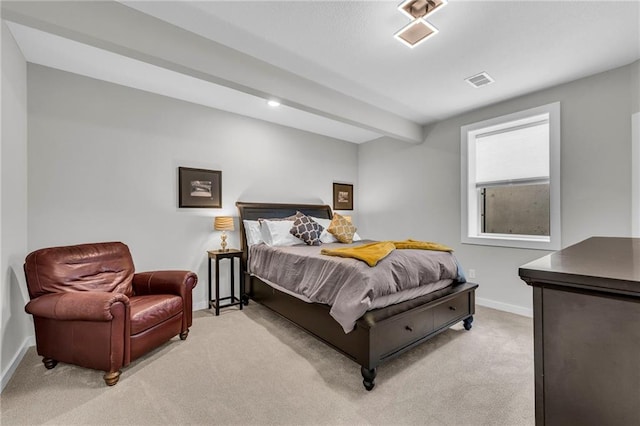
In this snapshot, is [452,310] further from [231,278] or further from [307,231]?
[231,278]

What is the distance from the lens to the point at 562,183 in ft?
10.1

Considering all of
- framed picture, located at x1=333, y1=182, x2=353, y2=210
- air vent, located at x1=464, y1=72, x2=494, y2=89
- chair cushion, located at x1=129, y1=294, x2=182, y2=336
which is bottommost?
chair cushion, located at x1=129, y1=294, x2=182, y2=336

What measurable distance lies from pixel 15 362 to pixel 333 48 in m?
3.66

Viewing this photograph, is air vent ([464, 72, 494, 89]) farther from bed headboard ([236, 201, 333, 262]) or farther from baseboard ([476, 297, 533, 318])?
bed headboard ([236, 201, 333, 262])

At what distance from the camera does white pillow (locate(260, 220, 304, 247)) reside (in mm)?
3682

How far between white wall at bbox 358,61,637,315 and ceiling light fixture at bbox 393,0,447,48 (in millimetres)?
1428

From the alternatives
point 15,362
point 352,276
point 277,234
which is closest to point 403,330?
point 352,276

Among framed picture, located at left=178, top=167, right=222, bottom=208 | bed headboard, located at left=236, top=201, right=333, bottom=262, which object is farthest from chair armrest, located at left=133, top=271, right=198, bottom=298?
bed headboard, located at left=236, top=201, right=333, bottom=262

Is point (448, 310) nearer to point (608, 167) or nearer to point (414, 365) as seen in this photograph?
point (414, 365)

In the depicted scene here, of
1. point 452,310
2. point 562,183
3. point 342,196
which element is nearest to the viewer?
point 452,310

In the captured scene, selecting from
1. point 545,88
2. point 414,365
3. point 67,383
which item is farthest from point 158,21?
point 545,88

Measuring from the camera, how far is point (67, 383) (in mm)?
2021

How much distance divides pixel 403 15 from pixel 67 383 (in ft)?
11.9

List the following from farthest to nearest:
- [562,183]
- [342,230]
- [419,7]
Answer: [342,230], [562,183], [419,7]
